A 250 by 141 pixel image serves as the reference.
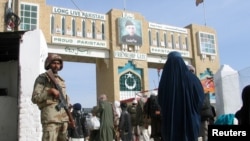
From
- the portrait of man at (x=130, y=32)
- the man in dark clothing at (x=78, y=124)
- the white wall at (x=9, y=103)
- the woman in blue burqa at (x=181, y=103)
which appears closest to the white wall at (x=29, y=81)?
the white wall at (x=9, y=103)

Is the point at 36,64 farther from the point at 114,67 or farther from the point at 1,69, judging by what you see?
the point at 114,67

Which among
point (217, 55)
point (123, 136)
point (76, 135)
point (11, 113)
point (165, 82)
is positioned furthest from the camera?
point (217, 55)

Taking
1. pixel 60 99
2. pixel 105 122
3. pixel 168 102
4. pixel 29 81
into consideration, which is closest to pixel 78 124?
pixel 105 122

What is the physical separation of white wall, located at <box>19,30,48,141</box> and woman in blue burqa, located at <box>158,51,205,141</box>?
12.1 feet

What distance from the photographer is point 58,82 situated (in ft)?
13.0

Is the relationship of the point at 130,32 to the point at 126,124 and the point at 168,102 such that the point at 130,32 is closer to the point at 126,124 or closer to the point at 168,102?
the point at 126,124

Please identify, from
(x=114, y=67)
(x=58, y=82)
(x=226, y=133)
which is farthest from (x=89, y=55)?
(x=226, y=133)

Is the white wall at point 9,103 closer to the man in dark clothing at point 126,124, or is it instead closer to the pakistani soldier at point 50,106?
the man in dark clothing at point 126,124

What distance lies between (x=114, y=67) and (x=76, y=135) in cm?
1154

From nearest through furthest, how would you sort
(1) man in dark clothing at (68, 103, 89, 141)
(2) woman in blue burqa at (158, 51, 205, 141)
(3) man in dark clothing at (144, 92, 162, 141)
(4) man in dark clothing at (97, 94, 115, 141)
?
1. (2) woman in blue burqa at (158, 51, 205, 141)
2. (3) man in dark clothing at (144, 92, 162, 141)
3. (4) man in dark clothing at (97, 94, 115, 141)
4. (1) man in dark clothing at (68, 103, 89, 141)

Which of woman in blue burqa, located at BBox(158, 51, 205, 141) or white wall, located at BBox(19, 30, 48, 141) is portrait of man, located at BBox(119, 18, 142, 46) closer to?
white wall, located at BBox(19, 30, 48, 141)

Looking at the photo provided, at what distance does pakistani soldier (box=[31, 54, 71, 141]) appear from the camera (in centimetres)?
373

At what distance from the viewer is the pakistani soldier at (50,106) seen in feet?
12.2

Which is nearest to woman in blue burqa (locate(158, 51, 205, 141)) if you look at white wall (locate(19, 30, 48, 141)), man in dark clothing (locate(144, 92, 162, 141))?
man in dark clothing (locate(144, 92, 162, 141))
